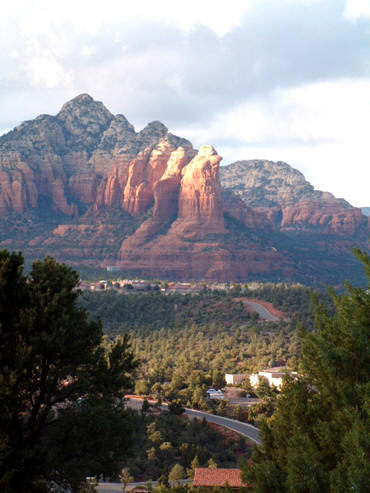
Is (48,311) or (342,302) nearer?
(342,302)

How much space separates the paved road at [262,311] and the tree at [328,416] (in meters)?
73.7

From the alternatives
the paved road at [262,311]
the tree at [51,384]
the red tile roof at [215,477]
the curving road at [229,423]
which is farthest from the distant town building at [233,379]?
the tree at [51,384]

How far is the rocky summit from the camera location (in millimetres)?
158625

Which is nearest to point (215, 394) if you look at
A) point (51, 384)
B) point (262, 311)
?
point (51, 384)

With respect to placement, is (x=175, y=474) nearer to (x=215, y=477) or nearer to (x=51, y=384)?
(x=215, y=477)

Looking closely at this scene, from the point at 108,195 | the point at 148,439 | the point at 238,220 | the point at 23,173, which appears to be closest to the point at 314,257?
the point at 238,220

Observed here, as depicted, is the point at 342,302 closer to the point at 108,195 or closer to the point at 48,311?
the point at 48,311

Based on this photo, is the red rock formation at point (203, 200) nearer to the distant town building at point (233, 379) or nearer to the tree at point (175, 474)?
the distant town building at point (233, 379)

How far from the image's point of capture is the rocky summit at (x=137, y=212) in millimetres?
158625

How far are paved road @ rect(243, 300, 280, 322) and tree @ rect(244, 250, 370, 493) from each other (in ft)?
242

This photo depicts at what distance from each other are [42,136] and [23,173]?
1660 centimetres

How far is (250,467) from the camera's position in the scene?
1272 centimetres

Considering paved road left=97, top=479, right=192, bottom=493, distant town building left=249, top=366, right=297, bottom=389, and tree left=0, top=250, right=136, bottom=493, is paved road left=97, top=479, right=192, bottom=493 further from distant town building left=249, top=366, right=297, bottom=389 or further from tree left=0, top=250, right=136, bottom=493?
distant town building left=249, top=366, right=297, bottom=389

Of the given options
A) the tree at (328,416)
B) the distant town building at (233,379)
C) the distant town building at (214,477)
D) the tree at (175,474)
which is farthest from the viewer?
the distant town building at (233,379)
